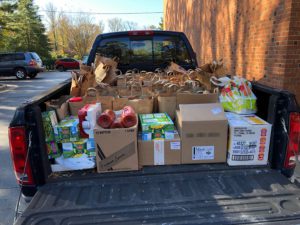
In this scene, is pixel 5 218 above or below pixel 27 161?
below

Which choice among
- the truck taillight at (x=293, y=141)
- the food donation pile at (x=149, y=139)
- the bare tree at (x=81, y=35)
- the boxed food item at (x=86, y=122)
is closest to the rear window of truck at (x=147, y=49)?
the food donation pile at (x=149, y=139)

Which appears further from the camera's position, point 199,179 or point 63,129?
point 63,129

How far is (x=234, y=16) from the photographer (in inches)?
248

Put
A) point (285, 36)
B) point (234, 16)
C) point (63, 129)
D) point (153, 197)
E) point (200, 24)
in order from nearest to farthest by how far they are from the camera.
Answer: point (153, 197) → point (63, 129) → point (285, 36) → point (234, 16) → point (200, 24)

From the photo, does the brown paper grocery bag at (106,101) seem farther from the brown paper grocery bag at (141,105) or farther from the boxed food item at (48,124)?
the boxed food item at (48,124)

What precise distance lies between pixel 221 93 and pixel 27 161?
2.05m

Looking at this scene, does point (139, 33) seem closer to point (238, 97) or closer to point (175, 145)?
point (238, 97)

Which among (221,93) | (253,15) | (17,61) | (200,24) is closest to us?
(221,93)

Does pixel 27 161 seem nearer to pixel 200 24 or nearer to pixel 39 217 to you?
pixel 39 217

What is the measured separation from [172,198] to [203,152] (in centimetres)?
61

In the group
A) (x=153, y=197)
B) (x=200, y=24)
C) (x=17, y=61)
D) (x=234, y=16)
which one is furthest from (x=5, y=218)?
(x=17, y=61)

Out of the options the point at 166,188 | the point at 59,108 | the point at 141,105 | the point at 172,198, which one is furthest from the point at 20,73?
the point at 172,198

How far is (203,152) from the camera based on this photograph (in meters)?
2.23

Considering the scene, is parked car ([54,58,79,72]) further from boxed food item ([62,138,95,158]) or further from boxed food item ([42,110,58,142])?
boxed food item ([62,138,95,158])
